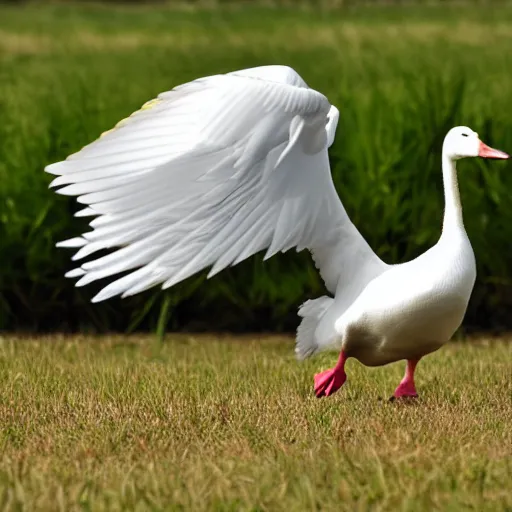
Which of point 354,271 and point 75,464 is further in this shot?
point 354,271

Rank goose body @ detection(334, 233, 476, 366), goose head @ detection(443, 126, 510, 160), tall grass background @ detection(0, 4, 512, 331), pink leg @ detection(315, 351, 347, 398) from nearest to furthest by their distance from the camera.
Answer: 1. goose body @ detection(334, 233, 476, 366)
2. goose head @ detection(443, 126, 510, 160)
3. pink leg @ detection(315, 351, 347, 398)
4. tall grass background @ detection(0, 4, 512, 331)

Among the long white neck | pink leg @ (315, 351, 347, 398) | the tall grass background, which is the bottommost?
the tall grass background

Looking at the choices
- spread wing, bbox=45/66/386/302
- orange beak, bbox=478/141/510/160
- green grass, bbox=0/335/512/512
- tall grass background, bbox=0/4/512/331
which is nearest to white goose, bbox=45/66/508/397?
spread wing, bbox=45/66/386/302

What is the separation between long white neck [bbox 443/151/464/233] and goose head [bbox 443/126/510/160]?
0.04 meters

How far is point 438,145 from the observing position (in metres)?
8.20

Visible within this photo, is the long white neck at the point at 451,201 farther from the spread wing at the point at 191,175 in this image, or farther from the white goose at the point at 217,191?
the spread wing at the point at 191,175

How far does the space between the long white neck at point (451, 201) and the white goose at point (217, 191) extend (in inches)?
6.8

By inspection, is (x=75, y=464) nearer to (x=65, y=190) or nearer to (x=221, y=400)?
(x=65, y=190)

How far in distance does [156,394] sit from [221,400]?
29 cm

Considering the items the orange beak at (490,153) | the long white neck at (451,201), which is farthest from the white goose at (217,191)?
the orange beak at (490,153)

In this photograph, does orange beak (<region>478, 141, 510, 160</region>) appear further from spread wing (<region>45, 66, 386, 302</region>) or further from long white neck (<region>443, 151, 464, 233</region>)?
spread wing (<region>45, 66, 386, 302</region>)

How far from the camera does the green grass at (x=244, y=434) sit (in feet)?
13.2

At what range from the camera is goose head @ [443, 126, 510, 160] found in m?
5.49

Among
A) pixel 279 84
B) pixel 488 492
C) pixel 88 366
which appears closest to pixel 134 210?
pixel 279 84
